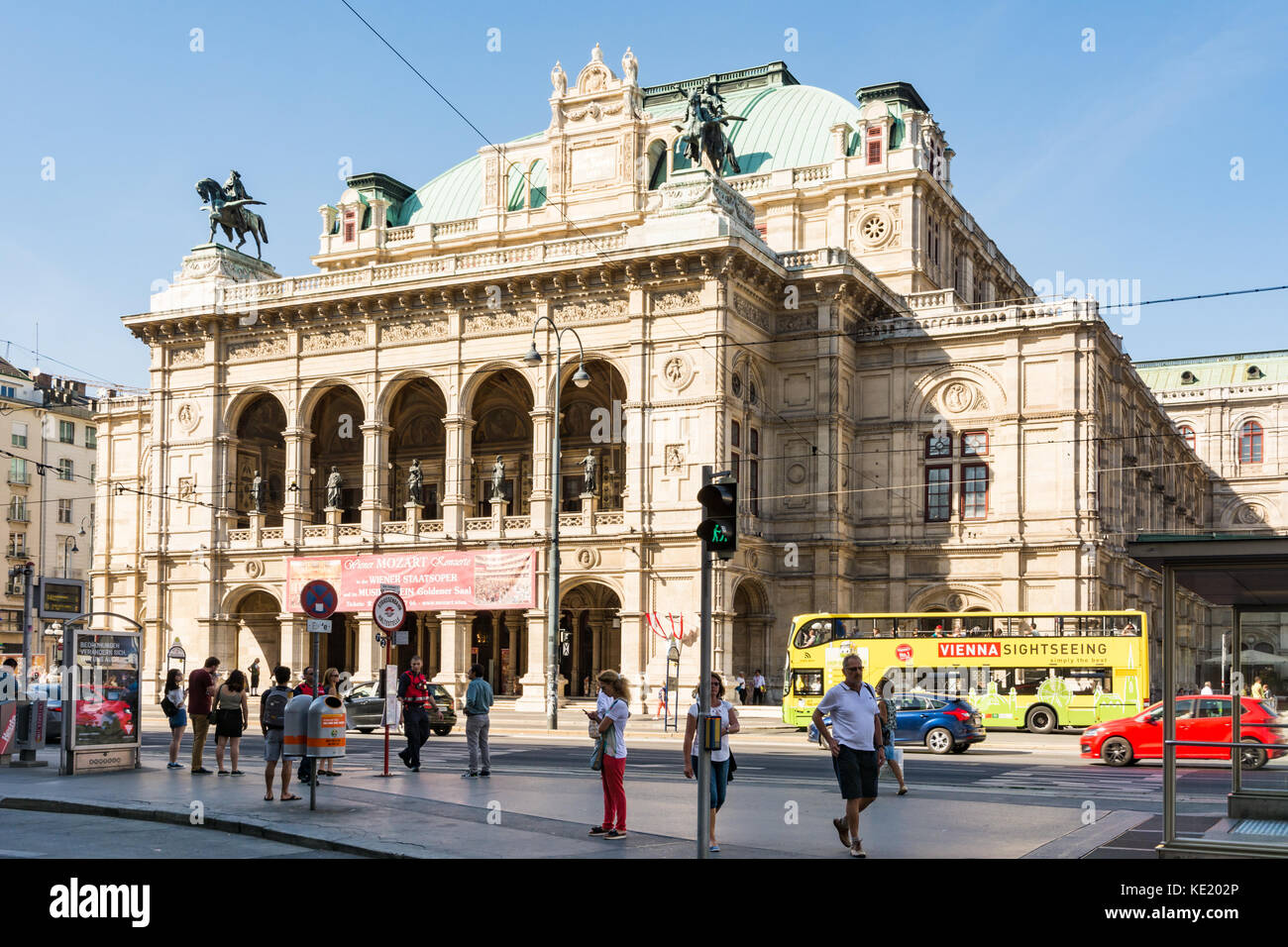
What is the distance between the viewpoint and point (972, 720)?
3262 centimetres

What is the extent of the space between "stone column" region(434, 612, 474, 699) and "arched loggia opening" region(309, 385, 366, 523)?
33.3ft

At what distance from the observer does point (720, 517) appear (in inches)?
494

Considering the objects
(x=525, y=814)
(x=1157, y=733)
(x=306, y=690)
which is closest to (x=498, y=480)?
(x=1157, y=733)

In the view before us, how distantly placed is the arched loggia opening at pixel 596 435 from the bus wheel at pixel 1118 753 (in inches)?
1043

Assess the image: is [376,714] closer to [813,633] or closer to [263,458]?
[813,633]

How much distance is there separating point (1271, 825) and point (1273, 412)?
8971 cm

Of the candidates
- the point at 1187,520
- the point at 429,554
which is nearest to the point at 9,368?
the point at 429,554

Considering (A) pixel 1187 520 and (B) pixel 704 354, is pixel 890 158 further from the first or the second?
(A) pixel 1187 520

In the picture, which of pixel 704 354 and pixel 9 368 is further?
pixel 9 368

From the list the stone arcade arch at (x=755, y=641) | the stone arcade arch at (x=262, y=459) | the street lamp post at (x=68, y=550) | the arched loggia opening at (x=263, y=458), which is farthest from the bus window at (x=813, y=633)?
the street lamp post at (x=68, y=550)

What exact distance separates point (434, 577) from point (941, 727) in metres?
24.1

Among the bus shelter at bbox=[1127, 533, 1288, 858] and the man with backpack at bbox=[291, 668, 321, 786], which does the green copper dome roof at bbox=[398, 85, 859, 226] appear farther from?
the bus shelter at bbox=[1127, 533, 1288, 858]

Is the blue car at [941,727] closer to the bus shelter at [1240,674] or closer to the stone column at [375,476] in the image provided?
the bus shelter at [1240,674]

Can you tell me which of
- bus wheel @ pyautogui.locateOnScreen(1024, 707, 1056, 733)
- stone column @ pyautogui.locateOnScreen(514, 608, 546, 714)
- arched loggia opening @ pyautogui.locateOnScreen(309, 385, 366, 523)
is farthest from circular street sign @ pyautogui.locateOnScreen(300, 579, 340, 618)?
arched loggia opening @ pyautogui.locateOnScreen(309, 385, 366, 523)
